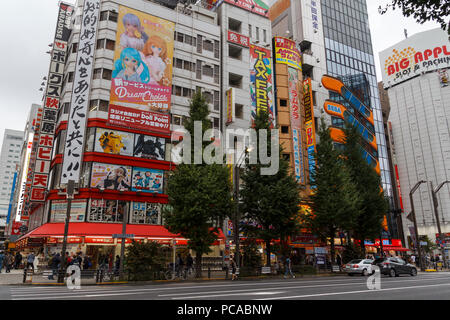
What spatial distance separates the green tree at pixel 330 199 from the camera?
27.4 meters

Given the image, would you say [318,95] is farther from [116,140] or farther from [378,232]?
[116,140]

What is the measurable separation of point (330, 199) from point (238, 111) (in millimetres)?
15213

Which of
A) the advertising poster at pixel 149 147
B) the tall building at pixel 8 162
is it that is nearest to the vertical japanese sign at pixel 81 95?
the advertising poster at pixel 149 147

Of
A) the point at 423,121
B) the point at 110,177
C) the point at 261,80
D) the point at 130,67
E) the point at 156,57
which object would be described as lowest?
the point at 110,177

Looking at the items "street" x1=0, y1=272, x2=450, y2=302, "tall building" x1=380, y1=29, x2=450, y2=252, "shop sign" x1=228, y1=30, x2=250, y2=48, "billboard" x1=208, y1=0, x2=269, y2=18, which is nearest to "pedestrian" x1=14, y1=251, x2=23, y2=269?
"street" x1=0, y1=272, x2=450, y2=302

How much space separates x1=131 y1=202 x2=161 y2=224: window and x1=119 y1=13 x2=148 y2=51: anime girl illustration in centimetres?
1474

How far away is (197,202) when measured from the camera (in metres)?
21.6

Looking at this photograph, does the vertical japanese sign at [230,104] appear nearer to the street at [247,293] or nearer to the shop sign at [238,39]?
the shop sign at [238,39]

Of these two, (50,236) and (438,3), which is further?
(50,236)

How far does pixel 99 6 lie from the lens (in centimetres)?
3098

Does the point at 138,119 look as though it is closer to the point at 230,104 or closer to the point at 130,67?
the point at 130,67

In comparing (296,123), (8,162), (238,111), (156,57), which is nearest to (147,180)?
(156,57)

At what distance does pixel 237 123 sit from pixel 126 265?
67.7 ft
